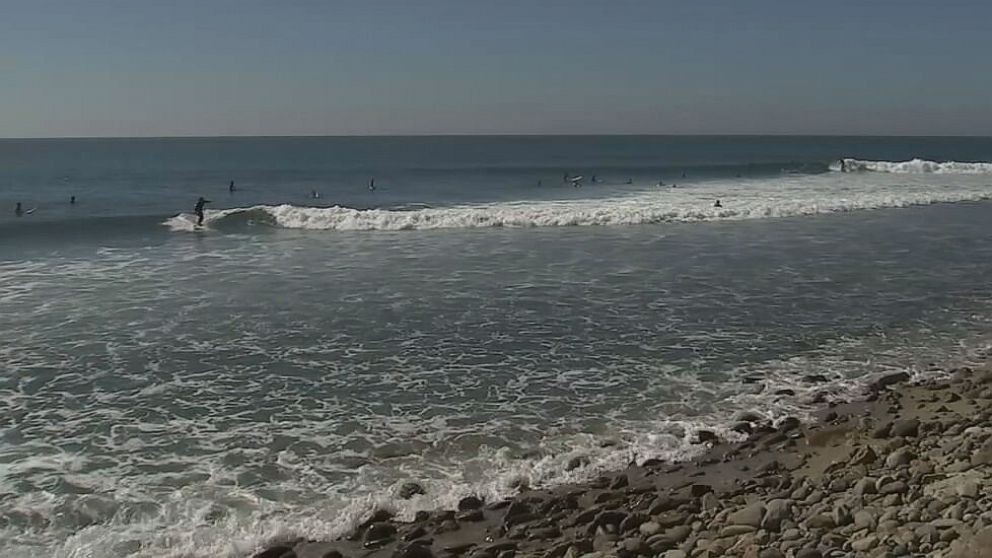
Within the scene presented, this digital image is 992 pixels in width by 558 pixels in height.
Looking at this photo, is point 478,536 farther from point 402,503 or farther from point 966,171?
point 966,171

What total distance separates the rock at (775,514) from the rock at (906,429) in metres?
2.58

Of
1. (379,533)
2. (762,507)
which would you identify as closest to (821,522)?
(762,507)

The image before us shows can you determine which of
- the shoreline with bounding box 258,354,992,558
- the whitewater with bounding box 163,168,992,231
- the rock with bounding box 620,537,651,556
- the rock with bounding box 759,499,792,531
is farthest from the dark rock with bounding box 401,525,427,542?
the whitewater with bounding box 163,168,992,231

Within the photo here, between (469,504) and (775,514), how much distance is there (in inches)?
101

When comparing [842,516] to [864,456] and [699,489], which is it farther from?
[864,456]

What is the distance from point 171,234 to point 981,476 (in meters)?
26.4

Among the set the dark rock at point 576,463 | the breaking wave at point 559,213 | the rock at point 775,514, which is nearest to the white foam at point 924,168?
the breaking wave at point 559,213

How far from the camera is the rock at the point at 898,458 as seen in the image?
7.19 meters

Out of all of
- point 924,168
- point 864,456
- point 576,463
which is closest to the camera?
point 864,456

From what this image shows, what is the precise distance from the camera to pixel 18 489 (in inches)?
295

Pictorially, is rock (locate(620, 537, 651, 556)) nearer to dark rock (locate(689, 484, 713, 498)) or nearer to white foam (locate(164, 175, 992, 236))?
dark rock (locate(689, 484, 713, 498))

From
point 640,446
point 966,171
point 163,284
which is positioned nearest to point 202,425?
point 640,446

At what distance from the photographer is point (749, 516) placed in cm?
627

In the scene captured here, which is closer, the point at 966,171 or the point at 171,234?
the point at 171,234
